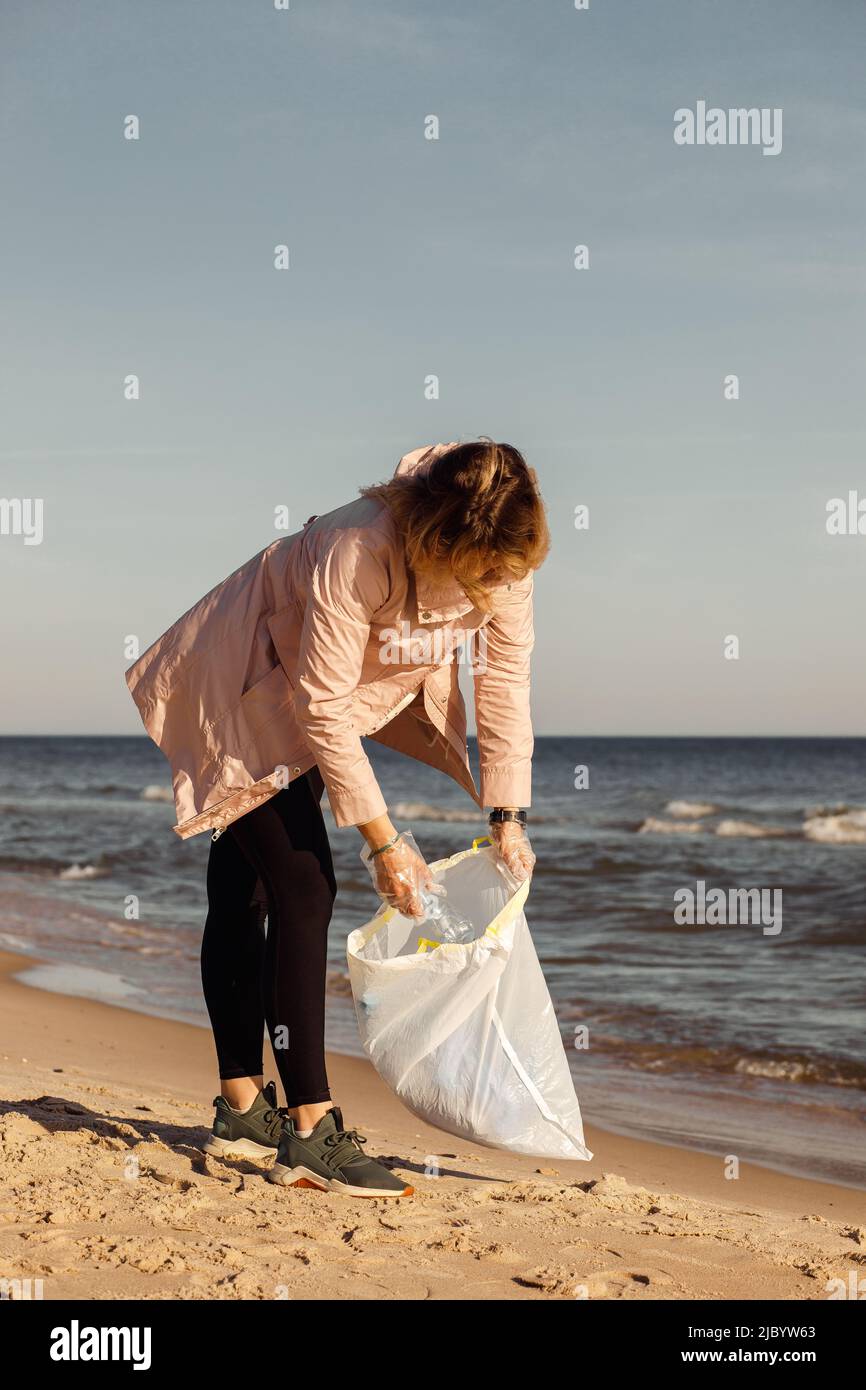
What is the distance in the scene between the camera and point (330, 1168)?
9.37 ft

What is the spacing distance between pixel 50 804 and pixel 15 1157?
22379mm

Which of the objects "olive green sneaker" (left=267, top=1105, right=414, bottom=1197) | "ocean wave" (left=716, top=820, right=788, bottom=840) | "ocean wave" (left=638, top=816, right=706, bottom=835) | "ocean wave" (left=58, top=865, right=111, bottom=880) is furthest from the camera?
"ocean wave" (left=638, top=816, right=706, bottom=835)

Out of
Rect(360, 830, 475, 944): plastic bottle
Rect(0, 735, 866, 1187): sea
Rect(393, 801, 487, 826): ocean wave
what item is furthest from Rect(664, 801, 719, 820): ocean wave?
Rect(360, 830, 475, 944): plastic bottle

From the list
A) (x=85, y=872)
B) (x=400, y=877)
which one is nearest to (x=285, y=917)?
(x=400, y=877)

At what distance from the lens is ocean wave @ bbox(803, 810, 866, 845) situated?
691 inches

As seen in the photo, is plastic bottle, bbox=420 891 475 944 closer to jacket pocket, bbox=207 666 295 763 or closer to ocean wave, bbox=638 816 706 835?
jacket pocket, bbox=207 666 295 763

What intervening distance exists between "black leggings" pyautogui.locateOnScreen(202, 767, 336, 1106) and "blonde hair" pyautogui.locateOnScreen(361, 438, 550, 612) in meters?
0.65

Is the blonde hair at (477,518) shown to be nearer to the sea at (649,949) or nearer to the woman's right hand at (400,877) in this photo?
the woman's right hand at (400,877)

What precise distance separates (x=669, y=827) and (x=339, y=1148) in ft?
59.9

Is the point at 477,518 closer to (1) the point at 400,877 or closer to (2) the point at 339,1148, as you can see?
(1) the point at 400,877

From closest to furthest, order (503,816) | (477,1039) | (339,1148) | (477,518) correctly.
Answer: (477,518) → (477,1039) → (339,1148) → (503,816)

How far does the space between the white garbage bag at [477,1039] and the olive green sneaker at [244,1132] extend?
0.43 meters

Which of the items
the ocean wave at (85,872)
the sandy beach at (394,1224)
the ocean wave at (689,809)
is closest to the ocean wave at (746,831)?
the ocean wave at (689,809)
